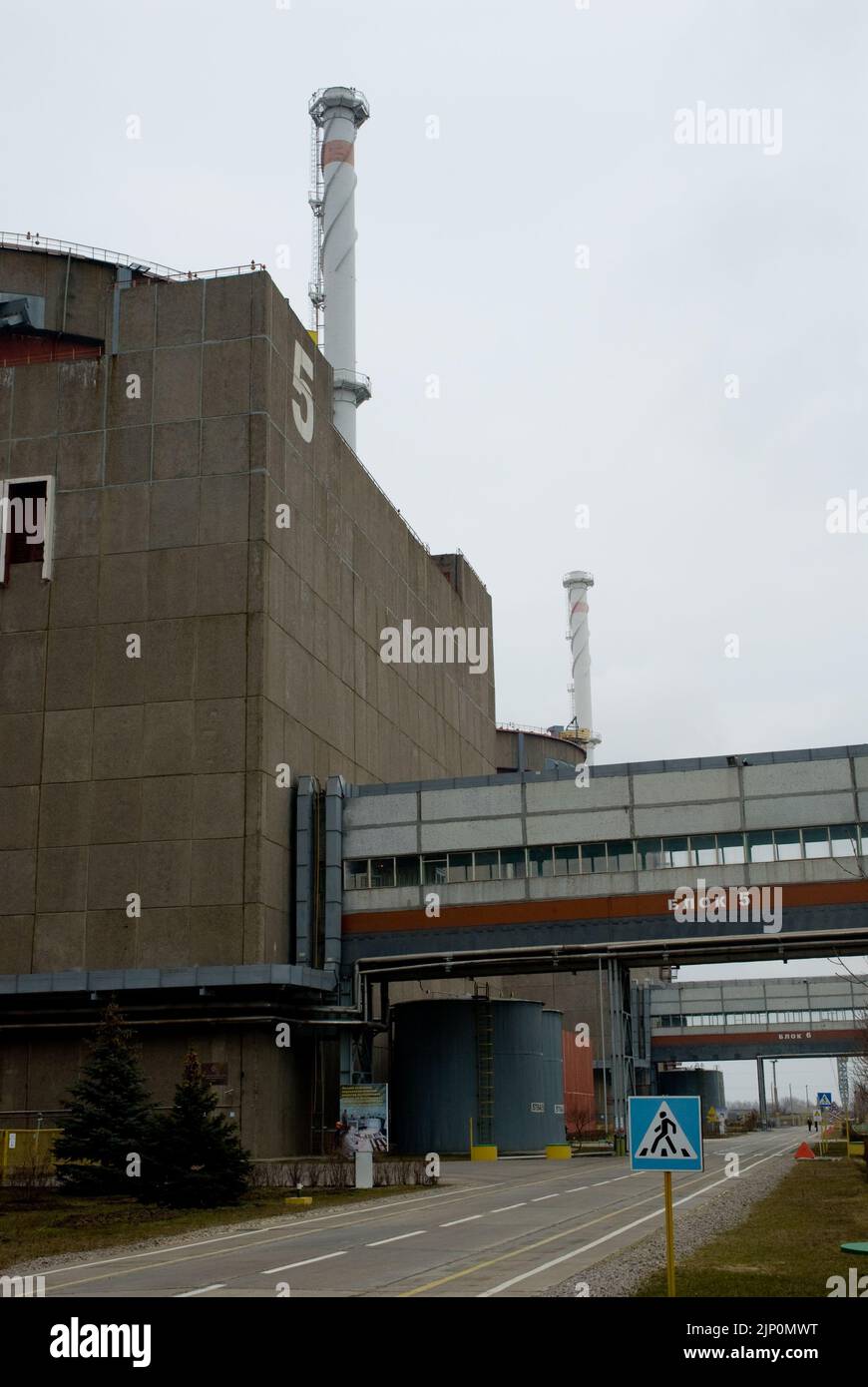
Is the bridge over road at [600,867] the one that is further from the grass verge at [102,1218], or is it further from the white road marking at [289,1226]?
the grass verge at [102,1218]

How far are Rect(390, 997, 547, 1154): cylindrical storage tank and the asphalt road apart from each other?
21277mm

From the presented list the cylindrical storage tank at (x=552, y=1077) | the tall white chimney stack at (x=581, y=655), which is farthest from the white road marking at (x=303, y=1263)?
the tall white chimney stack at (x=581, y=655)

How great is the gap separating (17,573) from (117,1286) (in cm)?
3904

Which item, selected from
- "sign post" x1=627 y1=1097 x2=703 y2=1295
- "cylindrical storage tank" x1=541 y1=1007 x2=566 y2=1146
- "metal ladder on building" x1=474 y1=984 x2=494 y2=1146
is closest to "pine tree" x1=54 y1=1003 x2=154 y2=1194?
"sign post" x1=627 y1=1097 x2=703 y2=1295

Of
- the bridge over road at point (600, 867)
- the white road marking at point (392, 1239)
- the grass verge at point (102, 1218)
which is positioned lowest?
the grass verge at point (102, 1218)

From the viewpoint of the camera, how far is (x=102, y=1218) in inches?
1158

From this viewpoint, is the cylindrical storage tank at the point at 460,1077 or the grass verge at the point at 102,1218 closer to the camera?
the grass verge at the point at 102,1218

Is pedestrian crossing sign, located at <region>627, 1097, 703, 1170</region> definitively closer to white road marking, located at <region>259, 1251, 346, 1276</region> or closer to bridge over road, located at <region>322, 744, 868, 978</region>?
white road marking, located at <region>259, 1251, 346, 1276</region>

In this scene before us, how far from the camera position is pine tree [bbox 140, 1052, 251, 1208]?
32031mm

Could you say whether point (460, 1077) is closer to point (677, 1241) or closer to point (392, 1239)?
point (392, 1239)

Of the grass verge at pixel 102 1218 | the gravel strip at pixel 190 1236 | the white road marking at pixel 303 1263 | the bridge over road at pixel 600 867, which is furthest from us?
the bridge over road at pixel 600 867

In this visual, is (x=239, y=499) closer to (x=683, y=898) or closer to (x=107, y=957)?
(x=107, y=957)

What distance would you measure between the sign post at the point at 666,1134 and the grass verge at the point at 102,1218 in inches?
490

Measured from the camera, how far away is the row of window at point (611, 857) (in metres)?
50.5
